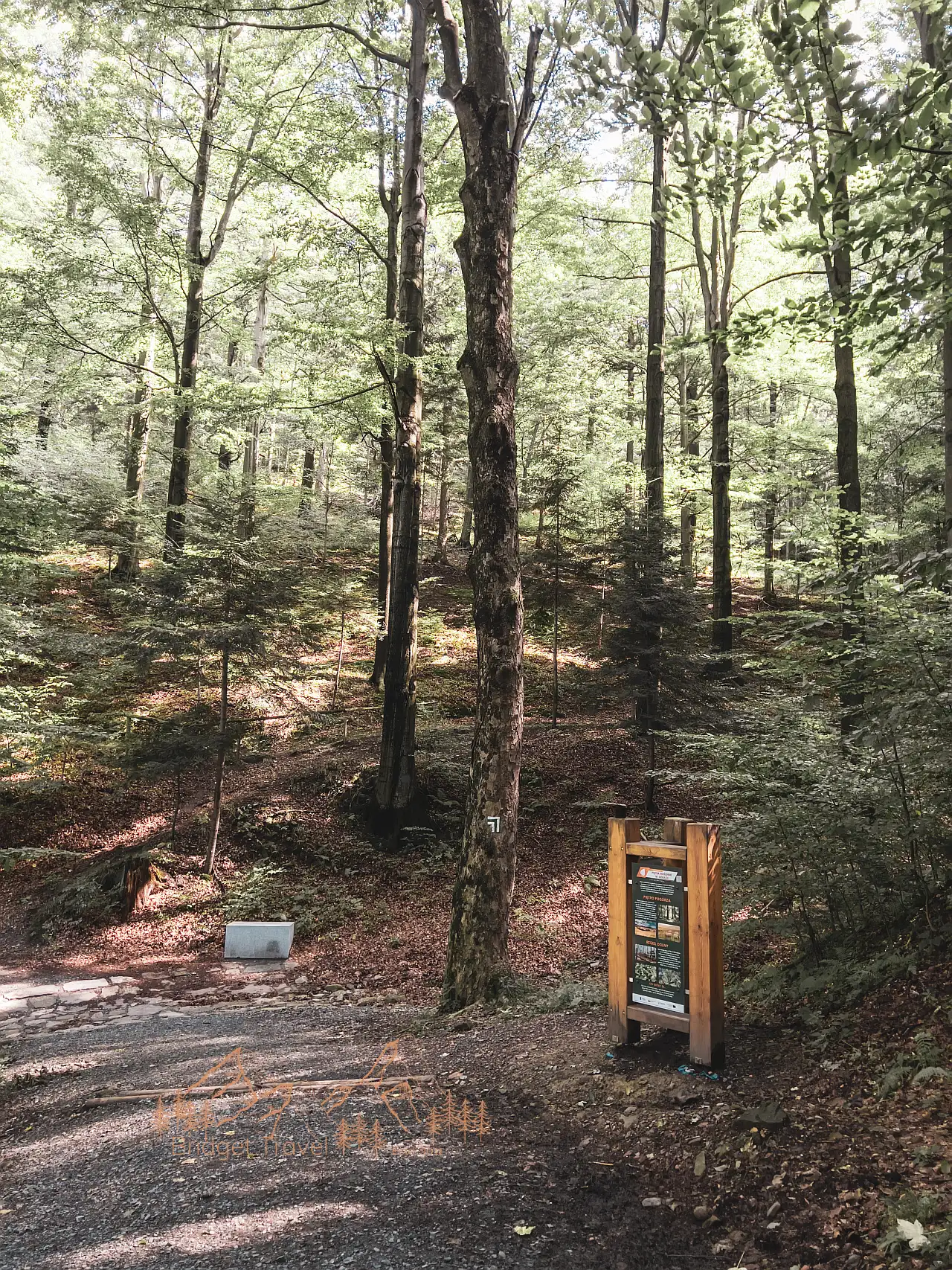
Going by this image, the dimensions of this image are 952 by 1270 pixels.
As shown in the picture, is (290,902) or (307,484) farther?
(307,484)

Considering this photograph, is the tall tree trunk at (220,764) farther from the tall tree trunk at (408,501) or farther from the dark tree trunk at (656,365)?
the dark tree trunk at (656,365)

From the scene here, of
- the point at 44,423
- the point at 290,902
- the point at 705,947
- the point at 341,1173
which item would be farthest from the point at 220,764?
the point at 44,423

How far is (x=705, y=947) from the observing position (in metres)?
3.93

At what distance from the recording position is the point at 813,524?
14766 millimetres

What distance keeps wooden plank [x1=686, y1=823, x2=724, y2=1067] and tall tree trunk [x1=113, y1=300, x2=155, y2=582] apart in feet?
52.6

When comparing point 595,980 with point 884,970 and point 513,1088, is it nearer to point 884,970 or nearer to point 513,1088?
point 513,1088

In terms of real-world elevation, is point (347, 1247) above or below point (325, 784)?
below

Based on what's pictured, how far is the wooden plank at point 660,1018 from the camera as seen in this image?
13.0 feet

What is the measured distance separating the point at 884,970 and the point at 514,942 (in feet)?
15.3

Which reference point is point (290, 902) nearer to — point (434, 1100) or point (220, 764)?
point (220, 764)

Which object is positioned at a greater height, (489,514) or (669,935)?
(489,514)

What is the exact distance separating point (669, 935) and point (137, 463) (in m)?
19.4

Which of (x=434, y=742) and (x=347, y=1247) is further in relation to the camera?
(x=434, y=742)

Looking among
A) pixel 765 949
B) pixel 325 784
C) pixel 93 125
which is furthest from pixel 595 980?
pixel 93 125
